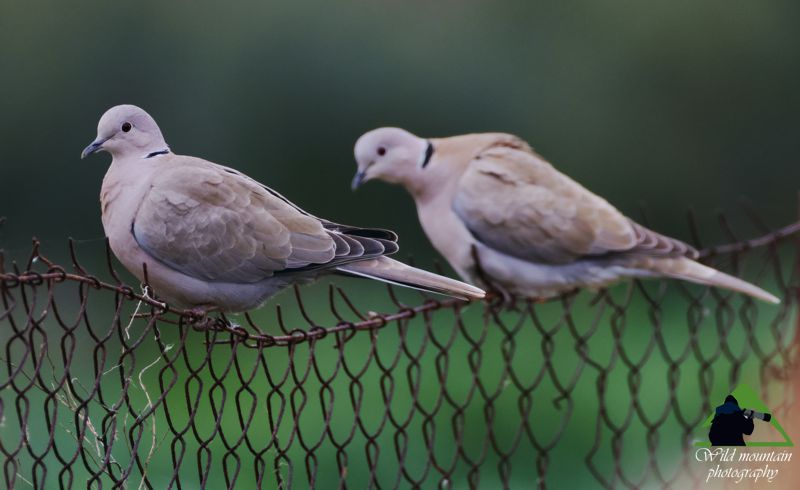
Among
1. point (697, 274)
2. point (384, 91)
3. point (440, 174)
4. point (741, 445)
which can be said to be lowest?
point (741, 445)

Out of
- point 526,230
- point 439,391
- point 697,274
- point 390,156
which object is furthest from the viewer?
point 439,391

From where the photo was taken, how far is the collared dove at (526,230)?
4223mm

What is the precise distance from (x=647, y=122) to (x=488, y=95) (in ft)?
4.42

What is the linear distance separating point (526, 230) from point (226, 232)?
55.0 inches

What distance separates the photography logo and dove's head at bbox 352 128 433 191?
1262 millimetres

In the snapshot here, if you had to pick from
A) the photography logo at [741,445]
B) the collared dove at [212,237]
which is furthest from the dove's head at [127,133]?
the photography logo at [741,445]

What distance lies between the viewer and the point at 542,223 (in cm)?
424

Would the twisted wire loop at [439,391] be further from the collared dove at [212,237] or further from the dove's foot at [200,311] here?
the dove's foot at [200,311]

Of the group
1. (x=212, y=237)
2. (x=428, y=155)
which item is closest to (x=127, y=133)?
(x=212, y=237)

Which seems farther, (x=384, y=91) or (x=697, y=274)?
(x=384, y=91)

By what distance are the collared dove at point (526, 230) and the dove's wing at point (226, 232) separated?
99 cm

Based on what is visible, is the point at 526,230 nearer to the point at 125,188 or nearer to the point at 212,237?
the point at 212,237

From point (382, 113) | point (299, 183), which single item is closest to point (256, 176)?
point (299, 183)

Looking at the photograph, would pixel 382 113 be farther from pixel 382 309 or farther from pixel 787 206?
pixel 787 206
